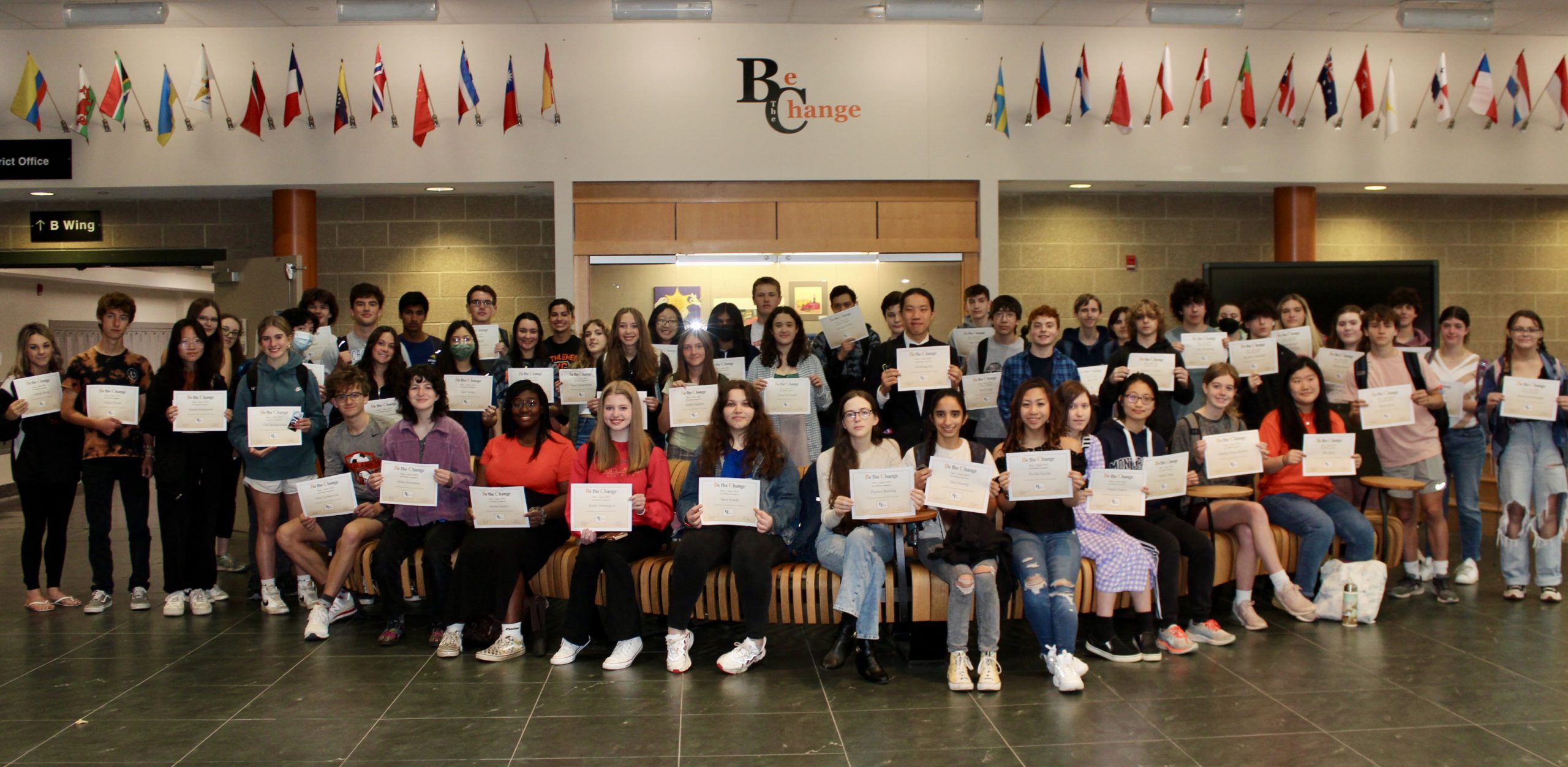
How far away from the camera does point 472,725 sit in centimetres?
402

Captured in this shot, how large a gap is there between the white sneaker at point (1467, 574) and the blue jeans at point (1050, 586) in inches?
122

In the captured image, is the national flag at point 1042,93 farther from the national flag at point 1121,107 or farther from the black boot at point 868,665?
the black boot at point 868,665

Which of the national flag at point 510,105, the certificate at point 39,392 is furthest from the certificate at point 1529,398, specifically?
the certificate at point 39,392

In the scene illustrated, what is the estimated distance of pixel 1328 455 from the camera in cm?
546

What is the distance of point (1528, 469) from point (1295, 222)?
14.6 ft

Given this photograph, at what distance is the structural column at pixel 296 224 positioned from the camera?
9.47 meters

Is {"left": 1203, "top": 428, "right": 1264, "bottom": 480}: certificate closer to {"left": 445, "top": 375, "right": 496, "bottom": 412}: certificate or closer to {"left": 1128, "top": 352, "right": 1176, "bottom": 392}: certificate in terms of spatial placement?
{"left": 1128, "top": 352, "right": 1176, "bottom": 392}: certificate

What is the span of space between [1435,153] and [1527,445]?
486 centimetres

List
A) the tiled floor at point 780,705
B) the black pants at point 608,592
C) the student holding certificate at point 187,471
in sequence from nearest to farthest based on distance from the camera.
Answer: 1. the tiled floor at point 780,705
2. the black pants at point 608,592
3. the student holding certificate at point 187,471

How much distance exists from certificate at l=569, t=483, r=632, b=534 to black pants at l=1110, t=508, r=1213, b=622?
2.39 meters

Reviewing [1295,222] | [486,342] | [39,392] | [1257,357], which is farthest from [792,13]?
[39,392]

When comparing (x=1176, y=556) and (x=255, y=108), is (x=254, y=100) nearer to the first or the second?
(x=255, y=108)

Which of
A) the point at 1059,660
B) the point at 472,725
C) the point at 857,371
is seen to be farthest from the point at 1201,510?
the point at 472,725

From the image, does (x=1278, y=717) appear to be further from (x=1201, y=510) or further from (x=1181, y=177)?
(x=1181, y=177)
